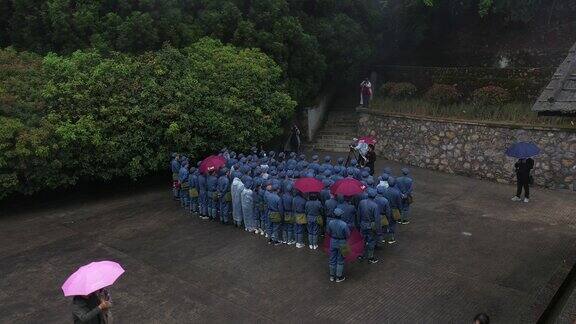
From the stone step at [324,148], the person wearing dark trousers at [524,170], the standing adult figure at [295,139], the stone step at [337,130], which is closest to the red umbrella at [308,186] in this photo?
the person wearing dark trousers at [524,170]

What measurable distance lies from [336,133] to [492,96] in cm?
667

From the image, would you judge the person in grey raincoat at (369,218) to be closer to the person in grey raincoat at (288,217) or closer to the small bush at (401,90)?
the person in grey raincoat at (288,217)

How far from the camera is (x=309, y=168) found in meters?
11.4

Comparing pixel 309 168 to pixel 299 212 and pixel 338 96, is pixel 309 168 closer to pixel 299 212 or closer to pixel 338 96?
pixel 299 212

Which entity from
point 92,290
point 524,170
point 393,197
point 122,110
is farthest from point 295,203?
point 524,170

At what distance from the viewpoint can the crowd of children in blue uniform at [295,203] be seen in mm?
8898

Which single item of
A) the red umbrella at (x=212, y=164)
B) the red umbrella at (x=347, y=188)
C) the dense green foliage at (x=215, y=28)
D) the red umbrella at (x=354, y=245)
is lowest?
the red umbrella at (x=354, y=245)

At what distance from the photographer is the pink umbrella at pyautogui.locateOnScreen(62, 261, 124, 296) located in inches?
199

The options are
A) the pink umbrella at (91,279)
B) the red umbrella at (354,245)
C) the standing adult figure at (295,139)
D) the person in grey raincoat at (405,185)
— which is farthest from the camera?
the standing adult figure at (295,139)

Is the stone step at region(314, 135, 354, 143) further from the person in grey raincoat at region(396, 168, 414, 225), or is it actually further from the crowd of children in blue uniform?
the person in grey raincoat at region(396, 168, 414, 225)

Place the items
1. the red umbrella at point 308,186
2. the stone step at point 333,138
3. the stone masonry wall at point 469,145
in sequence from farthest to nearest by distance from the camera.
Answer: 1. the stone step at point 333,138
2. the stone masonry wall at point 469,145
3. the red umbrella at point 308,186

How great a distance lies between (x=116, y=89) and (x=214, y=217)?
484cm

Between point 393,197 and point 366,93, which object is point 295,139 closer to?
point 366,93

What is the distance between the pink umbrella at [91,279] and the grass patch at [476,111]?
12737 millimetres
